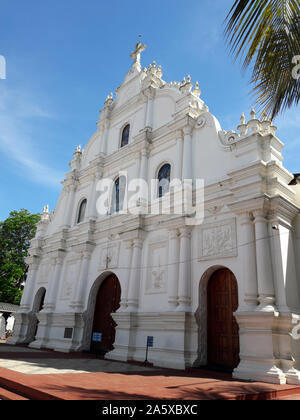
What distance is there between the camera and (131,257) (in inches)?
519

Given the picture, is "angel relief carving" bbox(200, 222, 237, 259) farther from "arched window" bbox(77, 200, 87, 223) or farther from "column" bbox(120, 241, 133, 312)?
"arched window" bbox(77, 200, 87, 223)

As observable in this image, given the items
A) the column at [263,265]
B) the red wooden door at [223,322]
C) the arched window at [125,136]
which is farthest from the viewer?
the arched window at [125,136]

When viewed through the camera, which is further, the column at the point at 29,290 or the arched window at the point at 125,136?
the column at the point at 29,290

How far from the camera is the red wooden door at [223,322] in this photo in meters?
9.45

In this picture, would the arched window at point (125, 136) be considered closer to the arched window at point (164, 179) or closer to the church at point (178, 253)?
the church at point (178, 253)

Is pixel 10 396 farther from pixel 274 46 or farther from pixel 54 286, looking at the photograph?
pixel 54 286

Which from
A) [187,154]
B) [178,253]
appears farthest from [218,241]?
[187,154]

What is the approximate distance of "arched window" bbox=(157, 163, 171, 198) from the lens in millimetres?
13562

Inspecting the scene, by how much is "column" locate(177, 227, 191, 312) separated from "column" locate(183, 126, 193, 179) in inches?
92.5

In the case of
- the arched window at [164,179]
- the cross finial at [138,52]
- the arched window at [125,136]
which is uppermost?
the cross finial at [138,52]

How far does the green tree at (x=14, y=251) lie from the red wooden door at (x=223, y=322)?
23.2m

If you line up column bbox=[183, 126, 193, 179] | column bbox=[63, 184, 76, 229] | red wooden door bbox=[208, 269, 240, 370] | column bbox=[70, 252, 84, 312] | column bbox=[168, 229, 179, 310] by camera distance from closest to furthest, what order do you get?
red wooden door bbox=[208, 269, 240, 370]
column bbox=[168, 229, 179, 310]
column bbox=[183, 126, 193, 179]
column bbox=[70, 252, 84, 312]
column bbox=[63, 184, 76, 229]

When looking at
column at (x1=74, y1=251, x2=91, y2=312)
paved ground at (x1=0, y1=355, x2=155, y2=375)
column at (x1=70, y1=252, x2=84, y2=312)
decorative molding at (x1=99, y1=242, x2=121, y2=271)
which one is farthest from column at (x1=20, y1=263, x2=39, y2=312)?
paved ground at (x1=0, y1=355, x2=155, y2=375)

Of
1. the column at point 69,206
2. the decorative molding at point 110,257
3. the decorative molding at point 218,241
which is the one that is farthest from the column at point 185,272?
the column at point 69,206
